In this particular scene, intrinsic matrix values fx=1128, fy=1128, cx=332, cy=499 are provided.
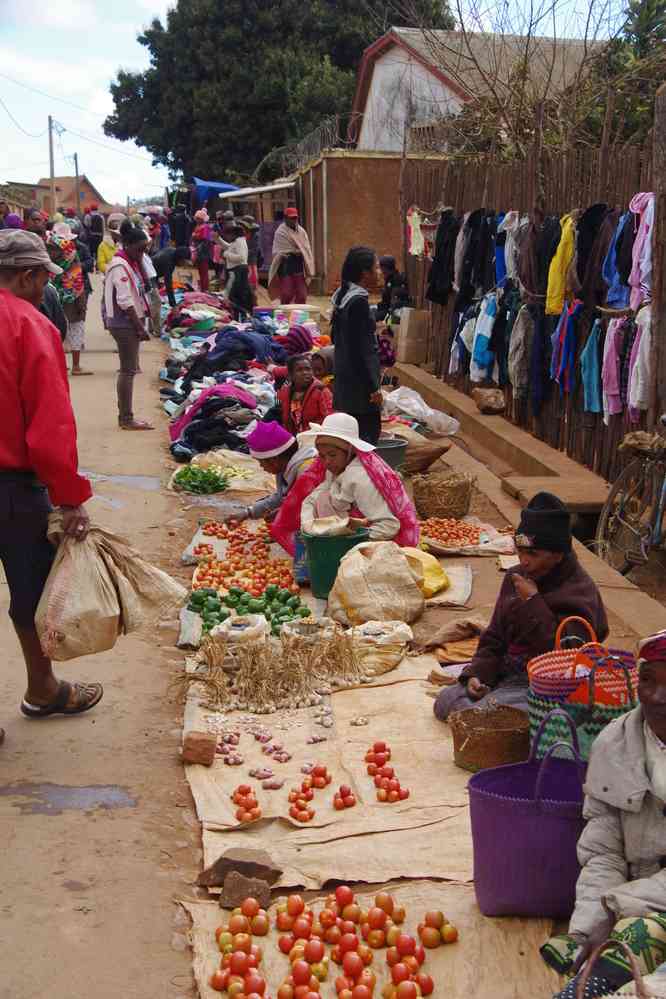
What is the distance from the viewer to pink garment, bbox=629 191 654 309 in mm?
8062

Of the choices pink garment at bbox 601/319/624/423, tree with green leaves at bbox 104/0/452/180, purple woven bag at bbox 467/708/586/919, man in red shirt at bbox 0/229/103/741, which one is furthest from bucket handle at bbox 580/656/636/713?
tree with green leaves at bbox 104/0/452/180

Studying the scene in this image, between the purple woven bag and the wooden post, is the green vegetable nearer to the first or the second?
the wooden post

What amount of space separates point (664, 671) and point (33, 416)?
8.81 feet

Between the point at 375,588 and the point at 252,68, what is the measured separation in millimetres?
34640

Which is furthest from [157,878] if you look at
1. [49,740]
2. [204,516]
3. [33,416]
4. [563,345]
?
[563,345]

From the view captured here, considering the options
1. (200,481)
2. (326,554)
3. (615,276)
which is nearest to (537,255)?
(615,276)

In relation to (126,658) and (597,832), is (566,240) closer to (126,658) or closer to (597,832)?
(126,658)

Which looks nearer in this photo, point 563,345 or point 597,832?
point 597,832

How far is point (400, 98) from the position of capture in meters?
30.0

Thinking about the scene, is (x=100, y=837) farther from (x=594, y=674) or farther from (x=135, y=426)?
(x=135, y=426)

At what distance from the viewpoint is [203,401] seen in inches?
471

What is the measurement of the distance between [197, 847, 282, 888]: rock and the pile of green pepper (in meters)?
2.45

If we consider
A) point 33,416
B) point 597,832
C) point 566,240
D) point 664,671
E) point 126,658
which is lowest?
point 126,658

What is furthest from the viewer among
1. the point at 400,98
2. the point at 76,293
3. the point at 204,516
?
the point at 400,98
